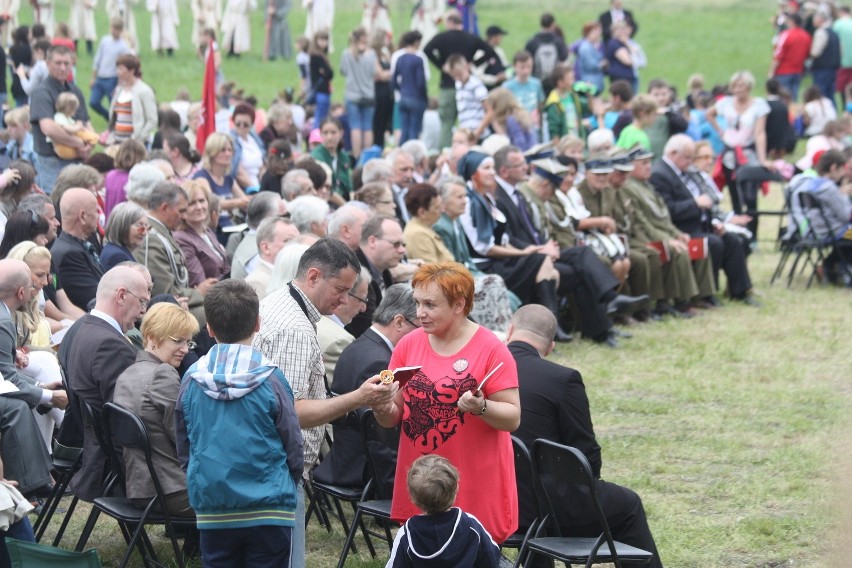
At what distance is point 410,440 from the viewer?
4.50m

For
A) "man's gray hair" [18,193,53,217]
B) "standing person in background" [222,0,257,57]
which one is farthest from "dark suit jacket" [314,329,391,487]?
"standing person in background" [222,0,257,57]

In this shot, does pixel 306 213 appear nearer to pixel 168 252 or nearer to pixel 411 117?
pixel 168 252

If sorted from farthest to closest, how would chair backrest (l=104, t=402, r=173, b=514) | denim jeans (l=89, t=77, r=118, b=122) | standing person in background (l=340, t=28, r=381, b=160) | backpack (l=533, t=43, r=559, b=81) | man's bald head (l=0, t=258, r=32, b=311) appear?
1. backpack (l=533, t=43, r=559, b=81)
2. denim jeans (l=89, t=77, r=118, b=122)
3. standing person in background (l=340, t=28, r=381, b=160)
4. man's bald head (l=0, t=258, r=32, b=311)
5. chair backrest (l=104, t=402, r=173, b=514)

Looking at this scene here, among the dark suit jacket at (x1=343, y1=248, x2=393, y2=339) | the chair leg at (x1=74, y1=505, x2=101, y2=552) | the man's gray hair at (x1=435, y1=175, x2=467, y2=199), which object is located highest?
the man's gray hair at (x1=435, y1=175, x2=467, y2=199)

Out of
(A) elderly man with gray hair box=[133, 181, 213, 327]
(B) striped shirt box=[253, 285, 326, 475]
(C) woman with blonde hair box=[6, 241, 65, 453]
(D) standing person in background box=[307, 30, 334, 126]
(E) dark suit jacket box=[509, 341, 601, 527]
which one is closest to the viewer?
(B) striped shirt box=[253, 285, 326, 475]

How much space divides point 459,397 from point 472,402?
0.16 metres

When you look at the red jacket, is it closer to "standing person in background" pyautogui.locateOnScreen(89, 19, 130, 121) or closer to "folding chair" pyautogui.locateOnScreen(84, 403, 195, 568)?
"standing person in background" pyautogui.locateOnScreen(89, 19, 130, 121)

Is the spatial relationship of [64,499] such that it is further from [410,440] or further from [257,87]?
[257,87]

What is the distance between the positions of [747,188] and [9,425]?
11.9 metres

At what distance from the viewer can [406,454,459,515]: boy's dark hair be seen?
13.2 feet

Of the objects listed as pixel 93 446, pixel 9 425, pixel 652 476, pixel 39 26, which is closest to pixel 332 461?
pixel 93 446

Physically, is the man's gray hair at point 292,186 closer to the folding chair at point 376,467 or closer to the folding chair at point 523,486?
the folding chair at point 376,467

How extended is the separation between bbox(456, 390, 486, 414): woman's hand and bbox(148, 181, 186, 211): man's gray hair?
369 centimetres

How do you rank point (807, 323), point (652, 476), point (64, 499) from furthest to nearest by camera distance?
point (807, 323) → point (652, 476) → point (64, 499)
